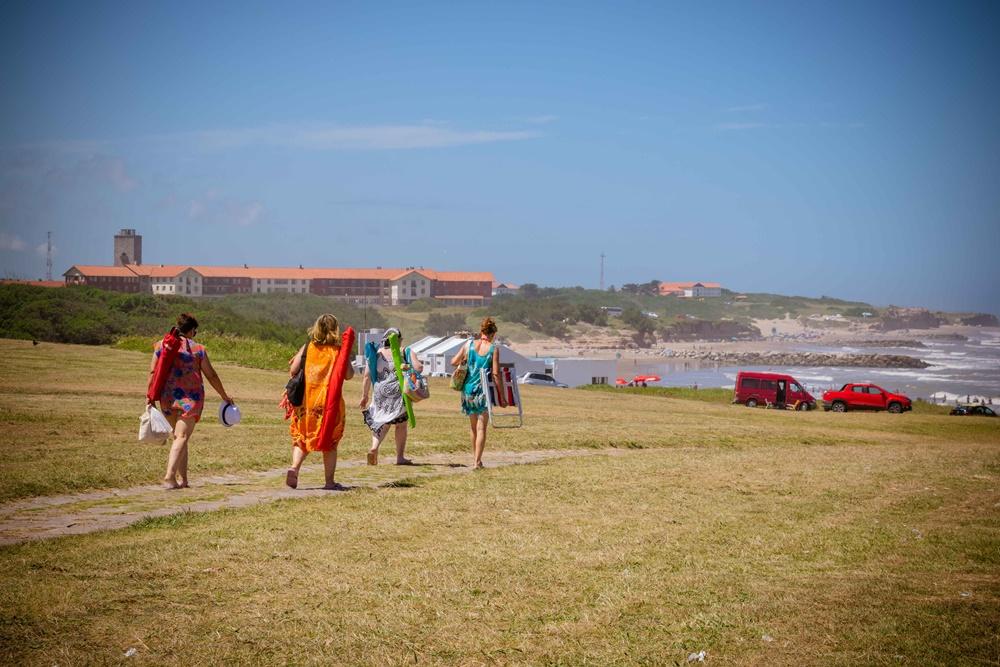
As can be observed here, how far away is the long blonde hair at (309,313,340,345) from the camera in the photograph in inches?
421

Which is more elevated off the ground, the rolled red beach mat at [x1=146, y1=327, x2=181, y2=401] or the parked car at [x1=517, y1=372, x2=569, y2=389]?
the rolled red beach mat at [x1=146, y1=327, x2=181, y2=401]

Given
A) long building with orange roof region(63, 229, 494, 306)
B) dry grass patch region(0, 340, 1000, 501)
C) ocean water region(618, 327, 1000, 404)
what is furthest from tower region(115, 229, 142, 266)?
dry grass patch region(0, 340, 1000, 501)

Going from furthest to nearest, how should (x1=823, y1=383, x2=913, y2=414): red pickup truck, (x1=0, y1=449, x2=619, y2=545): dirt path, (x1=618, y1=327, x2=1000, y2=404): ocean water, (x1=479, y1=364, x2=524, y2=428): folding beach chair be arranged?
(x1=618, y1=327, x2=1000, y2=404): ocean water → (x1=823, y1=383, x2=913, y2=414): red pickup truck → (x1=479, y1=364, x2=524, y2=428): folding beach chair → (x1=0, y1=449, x2=619, y2=545): dirt path

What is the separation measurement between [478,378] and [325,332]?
3.16 meters

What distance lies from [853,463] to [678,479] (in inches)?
173

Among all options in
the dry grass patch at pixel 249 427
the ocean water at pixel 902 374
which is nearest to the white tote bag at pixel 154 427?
the dry grass patch at pixel 249 427

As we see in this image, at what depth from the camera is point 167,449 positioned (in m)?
14.3

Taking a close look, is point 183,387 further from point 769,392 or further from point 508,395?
point 769,392

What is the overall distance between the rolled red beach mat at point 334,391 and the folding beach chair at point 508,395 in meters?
3.00

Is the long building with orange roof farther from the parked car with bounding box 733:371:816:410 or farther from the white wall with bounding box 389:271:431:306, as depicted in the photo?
the parked car with bounding box 733:371:816:410

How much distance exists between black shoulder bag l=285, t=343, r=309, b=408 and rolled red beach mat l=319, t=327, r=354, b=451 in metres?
0.29

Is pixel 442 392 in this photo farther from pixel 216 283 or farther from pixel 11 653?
pixel 216 283

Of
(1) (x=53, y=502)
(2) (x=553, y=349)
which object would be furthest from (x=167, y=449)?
(2) (x=553, y=349)

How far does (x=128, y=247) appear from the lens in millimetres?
173750
